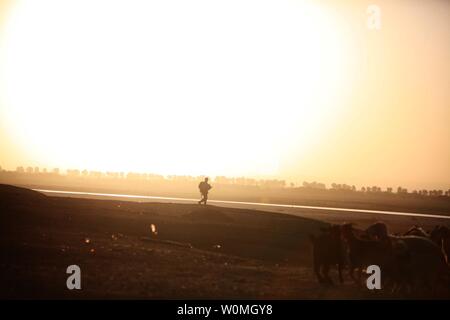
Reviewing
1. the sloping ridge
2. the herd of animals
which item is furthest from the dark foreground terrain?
the herd of animals

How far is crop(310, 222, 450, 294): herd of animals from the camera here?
12664 mm

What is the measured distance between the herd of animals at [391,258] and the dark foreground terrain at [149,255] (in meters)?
0.72

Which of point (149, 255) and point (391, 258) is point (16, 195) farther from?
point (391, 258)

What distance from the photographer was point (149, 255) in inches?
661

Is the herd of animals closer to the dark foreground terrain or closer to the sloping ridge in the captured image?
the dark foreground terrain

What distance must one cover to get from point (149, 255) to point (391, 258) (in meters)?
7.98

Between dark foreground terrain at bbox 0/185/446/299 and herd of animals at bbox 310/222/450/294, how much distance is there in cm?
72

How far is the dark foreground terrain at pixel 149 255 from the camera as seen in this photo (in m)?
11.8

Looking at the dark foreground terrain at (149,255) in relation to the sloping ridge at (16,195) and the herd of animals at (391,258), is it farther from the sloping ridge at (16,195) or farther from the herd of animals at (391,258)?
the herd of animals at (391,258)

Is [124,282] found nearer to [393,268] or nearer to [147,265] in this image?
[147,265]

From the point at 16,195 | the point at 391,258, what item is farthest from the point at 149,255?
the point at 16,195

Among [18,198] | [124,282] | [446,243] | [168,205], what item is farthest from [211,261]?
[168,205]
